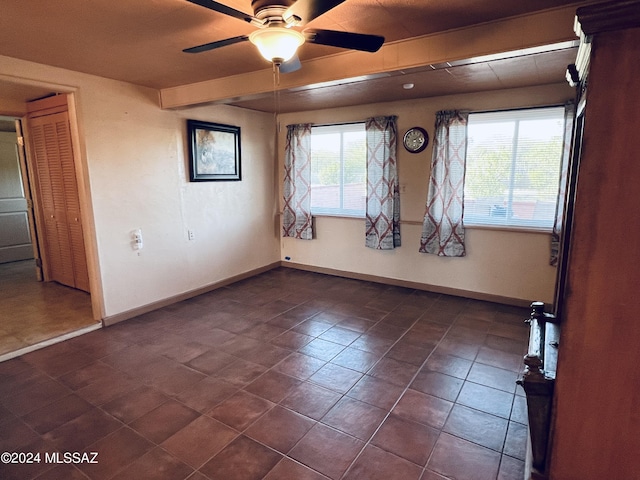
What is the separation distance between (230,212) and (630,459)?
430 centimetres

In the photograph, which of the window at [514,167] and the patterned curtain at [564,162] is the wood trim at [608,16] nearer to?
the patterned curtain at [564,162]

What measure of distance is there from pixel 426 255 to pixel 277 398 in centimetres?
274

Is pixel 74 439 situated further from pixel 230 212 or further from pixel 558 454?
pixel 230 212

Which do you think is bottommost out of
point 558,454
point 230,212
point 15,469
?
point 15,469

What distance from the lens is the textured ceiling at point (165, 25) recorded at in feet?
6.18

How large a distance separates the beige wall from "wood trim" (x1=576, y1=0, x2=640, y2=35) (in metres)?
2.61

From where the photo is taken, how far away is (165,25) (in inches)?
83.4

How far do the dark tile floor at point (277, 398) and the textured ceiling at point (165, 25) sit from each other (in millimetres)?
2291

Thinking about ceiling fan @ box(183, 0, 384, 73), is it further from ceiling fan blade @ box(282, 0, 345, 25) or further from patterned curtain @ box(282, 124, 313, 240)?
patterned curtain @ box(282, 124, 313, 240)

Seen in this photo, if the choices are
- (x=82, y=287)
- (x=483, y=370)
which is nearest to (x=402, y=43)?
(x=483, y=370)

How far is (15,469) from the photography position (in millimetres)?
1785

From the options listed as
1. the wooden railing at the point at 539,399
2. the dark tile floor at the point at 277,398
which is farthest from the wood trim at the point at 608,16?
the dark tile floor at the point at 277,398

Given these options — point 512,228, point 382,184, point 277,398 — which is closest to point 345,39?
point 277,398

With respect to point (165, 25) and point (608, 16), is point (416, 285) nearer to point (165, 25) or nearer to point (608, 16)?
point (608, 16)
